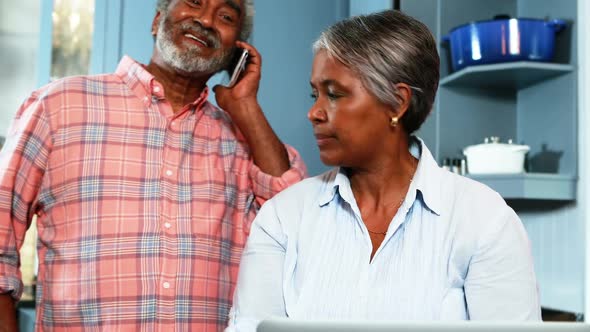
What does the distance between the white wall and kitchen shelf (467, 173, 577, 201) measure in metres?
1.90

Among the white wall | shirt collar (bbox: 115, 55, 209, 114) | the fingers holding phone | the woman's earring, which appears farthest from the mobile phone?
the white wall

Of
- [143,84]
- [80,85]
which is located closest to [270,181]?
[143,84]

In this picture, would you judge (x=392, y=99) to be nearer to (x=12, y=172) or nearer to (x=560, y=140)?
(x=12, y=172)

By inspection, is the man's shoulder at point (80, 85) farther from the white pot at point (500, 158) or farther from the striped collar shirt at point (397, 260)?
the white pot at point (500, 158)

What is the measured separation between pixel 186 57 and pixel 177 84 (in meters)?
0.08

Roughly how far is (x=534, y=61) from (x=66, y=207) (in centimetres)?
139

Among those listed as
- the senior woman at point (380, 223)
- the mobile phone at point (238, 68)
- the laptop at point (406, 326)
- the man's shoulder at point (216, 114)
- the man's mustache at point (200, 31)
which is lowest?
the laptop at point (406, 326)

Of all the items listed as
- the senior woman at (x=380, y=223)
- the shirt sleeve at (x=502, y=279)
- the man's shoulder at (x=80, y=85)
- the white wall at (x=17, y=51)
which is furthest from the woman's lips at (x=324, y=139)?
the white wall at (x=17, y=51)

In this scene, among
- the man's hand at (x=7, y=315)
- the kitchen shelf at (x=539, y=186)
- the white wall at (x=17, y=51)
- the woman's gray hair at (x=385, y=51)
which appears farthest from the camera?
the white wall at (x=17, y=51)

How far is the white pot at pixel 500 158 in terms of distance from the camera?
6.98 feet

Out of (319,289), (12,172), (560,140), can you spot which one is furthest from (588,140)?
(12,172)

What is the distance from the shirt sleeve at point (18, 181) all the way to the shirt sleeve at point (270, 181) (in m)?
0.45

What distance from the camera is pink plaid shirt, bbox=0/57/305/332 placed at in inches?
59.7

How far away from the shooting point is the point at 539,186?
Answer: 2.10 metres
